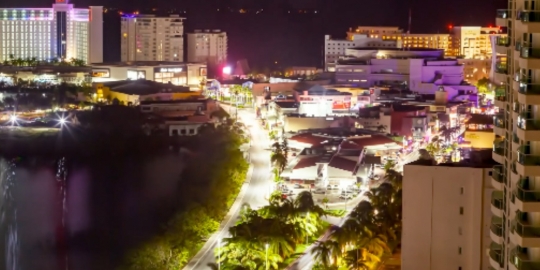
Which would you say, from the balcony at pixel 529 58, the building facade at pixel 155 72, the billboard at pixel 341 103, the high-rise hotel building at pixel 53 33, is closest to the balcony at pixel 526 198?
the balcony at pixel 529 58

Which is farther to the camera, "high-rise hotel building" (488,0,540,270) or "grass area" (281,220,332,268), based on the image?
"grass area" (281,220,332,268)


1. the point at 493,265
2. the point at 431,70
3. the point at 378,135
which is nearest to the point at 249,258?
the point at 493,265

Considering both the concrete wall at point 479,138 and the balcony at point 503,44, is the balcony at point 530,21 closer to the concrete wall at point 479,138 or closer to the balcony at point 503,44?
the balcony at point 503,44

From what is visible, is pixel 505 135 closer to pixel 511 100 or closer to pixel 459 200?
pixel 511 100

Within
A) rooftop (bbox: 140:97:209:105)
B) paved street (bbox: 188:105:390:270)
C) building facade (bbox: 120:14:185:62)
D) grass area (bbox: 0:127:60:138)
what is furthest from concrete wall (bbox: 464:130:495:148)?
building facade (bbox: 120:14:185:62)

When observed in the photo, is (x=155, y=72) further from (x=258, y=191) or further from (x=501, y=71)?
(x=501, y=71)

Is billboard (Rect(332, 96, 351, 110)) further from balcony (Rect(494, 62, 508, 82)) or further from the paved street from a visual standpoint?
balcony (Rect(494, 62, 508, 82))
